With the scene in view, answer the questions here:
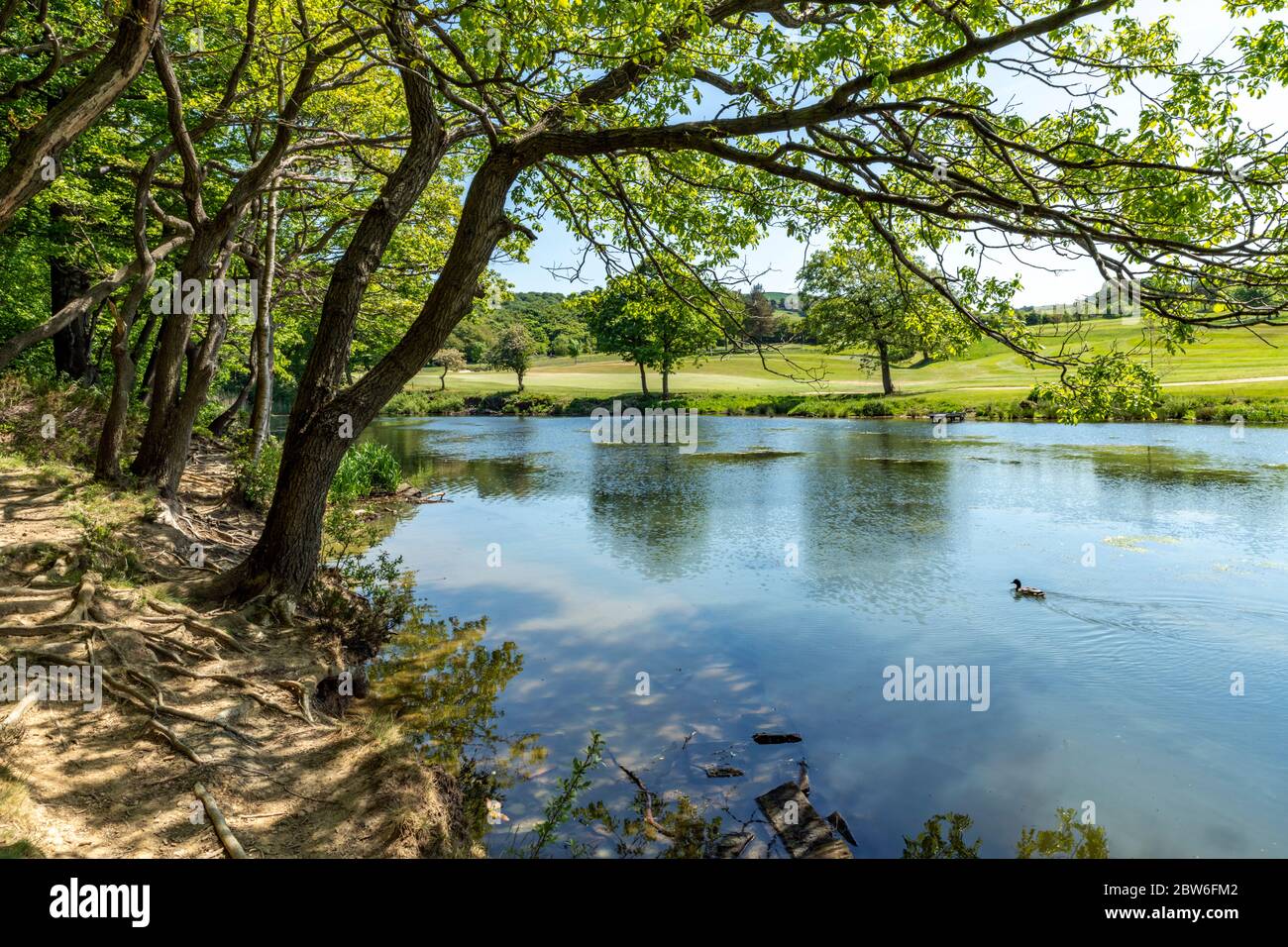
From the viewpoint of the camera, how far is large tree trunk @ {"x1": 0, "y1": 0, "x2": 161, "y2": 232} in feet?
15.1

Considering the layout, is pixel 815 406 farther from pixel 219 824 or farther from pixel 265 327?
pixel 219 824

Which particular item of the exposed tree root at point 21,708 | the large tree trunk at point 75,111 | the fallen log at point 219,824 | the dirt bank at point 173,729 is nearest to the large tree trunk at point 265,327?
the dirt bank at point 173,729

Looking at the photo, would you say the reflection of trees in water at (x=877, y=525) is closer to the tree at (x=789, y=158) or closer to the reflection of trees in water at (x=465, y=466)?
the tree at (x=789, y=158)

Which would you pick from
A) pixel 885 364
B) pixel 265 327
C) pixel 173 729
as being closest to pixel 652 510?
pixel 265 327

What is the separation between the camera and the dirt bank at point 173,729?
4.66 metres

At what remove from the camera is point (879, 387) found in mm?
62062

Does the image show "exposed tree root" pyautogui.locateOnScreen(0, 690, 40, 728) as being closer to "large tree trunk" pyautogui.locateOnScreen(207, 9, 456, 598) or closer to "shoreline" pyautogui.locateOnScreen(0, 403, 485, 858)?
"shoreline" pyautogui.locateOnScreen(0, 403, 485, 858)

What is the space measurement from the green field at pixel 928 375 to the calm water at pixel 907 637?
10.5 meters

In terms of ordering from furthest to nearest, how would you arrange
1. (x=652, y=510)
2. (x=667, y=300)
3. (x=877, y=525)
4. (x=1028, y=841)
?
1. (x=652, y=510)
2. (x=877, y=525)
3. (x=667, y=300)
4. (x=1028, y=841)

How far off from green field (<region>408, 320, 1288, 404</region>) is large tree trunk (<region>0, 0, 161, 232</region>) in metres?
24.5

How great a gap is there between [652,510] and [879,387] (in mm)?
46863
